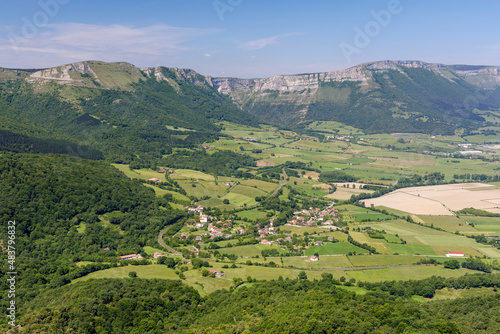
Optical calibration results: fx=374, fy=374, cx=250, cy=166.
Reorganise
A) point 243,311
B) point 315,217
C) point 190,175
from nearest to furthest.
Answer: point 243,311
point 315,217
point 190,175

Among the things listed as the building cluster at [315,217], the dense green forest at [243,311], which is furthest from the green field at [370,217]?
the dense green forest at [243,311]

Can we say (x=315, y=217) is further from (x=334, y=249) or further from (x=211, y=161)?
(x=211, y=161)

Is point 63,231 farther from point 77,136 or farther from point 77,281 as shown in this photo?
point 77,136

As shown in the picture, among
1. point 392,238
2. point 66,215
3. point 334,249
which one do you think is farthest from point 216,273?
point 392,238

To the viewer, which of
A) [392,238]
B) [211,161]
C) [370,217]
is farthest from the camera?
[211,161]

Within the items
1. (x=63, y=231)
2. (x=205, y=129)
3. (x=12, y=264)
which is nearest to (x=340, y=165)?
(x=205, y=129)

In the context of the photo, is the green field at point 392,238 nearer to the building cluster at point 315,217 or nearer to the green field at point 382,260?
the green field at point 382,260

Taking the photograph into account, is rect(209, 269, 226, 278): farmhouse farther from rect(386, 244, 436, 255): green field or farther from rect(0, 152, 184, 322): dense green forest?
rect(386, 244, 436, 255): green field
